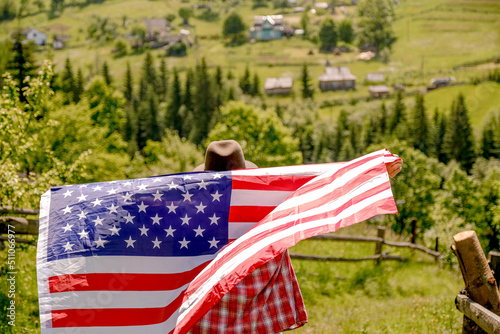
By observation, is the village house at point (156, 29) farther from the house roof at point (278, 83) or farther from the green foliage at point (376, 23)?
the green foliage at point (376, 23)

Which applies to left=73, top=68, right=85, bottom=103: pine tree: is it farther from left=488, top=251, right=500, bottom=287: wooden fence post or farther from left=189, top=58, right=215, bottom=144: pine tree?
left=488, top=251, right=500, bottom=287: wooden fence post

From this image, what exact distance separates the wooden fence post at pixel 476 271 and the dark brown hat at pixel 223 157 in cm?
284

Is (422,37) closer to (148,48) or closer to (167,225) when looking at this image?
(148,48)

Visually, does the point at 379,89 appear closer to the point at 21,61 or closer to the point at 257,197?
the point at 21,61

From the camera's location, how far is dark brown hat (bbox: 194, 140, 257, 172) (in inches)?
243

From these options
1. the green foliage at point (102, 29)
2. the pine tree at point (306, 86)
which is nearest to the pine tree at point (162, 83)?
the pine tree at point (306, 86)

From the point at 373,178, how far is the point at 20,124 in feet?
31.1

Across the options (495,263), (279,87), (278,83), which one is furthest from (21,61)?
(278,83)

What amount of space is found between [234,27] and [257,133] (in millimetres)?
140624

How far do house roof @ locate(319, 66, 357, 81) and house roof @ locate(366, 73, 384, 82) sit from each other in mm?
4291

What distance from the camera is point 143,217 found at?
5.67 meters

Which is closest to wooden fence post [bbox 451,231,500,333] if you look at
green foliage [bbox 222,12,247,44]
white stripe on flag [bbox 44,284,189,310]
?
white stripe on flag [bbox 44,284,189,310]

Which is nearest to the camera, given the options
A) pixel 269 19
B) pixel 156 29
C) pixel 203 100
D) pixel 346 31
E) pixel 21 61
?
pixel 21 61

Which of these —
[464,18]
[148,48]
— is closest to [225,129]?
[148,48]
